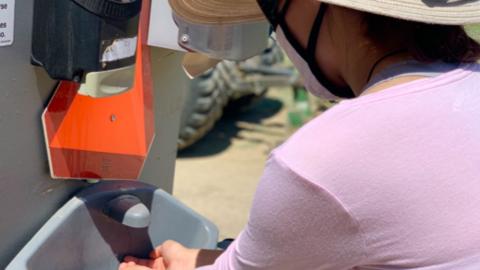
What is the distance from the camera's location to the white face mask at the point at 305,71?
4.05 feet

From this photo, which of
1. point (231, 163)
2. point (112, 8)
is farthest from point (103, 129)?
point (231, 163)

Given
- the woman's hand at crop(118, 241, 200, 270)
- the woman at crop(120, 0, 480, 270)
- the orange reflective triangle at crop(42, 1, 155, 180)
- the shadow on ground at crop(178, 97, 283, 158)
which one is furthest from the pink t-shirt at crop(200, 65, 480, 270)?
the shadow on ground at crop(178, 97, 283, 158)

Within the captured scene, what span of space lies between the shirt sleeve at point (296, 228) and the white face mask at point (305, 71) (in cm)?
22

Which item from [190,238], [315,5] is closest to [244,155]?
[190,238]

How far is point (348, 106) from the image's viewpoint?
1.08 m

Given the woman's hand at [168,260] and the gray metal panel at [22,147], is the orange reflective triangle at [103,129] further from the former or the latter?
the woman's hand at [168,260]

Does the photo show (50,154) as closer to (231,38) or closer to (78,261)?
(78,261)

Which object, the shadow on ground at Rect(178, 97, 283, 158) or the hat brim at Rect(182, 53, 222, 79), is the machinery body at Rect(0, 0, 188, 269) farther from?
the shadow on ground at Rect(178, 97, 283, 158)

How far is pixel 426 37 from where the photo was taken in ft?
3.73

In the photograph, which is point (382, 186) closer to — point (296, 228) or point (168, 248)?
point (296, 228)

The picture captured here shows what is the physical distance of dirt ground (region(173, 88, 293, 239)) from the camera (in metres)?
4.12

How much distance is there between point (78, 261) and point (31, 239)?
0.13 meters

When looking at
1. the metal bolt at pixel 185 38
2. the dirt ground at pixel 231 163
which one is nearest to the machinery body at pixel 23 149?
the metal bolt at pixel 185 38

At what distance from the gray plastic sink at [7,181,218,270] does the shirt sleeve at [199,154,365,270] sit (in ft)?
1.40
